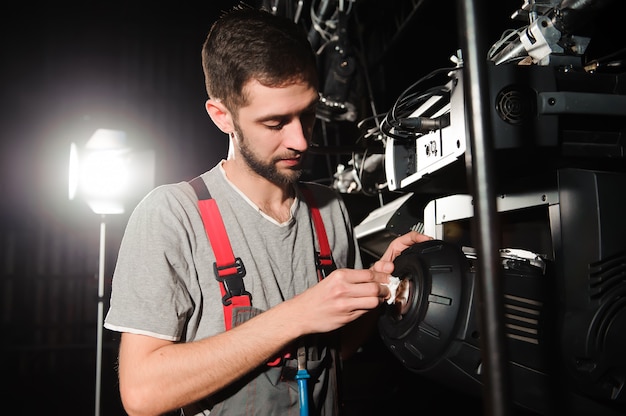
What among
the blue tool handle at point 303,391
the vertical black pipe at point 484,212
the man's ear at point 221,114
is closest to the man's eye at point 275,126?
the man's ear at point 221,114

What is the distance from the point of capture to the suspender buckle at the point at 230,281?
988 millimetres

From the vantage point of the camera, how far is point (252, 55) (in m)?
1.07

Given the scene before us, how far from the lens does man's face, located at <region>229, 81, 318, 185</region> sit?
41.8 inches

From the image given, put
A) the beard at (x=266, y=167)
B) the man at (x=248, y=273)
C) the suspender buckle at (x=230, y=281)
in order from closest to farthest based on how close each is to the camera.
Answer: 1. the man at (x=248, y=273)
2. the suspender buckle at (x=230, y=281)
3. the beard at (x=266, y=167)

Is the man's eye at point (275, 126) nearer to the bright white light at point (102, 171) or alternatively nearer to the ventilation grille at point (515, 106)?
the ventilation grille at point (515, 106)

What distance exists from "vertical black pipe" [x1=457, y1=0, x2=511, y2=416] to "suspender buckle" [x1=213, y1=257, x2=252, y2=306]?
696 mm

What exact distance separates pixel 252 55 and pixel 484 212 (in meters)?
0.84

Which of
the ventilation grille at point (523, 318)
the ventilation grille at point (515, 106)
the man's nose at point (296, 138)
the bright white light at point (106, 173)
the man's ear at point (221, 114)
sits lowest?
the ventilation grille at point (523, 318)

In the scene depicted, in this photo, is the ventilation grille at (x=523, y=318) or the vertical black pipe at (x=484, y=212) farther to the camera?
the ventilation grille at (x=523, y=318)

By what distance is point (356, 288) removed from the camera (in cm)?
80

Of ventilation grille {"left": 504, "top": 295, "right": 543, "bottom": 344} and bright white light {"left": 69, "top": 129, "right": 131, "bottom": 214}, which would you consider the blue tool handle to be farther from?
bright white light {"left": 69, "top": 129, "right": 131, "bottom": 214}

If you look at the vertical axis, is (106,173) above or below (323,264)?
above

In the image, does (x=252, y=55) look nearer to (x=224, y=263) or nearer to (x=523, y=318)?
(x=224, y=263)

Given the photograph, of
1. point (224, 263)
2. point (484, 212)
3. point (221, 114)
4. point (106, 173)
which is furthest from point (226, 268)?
point (106, 173)
